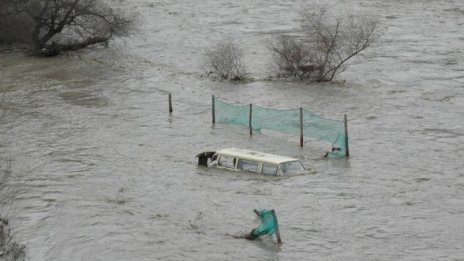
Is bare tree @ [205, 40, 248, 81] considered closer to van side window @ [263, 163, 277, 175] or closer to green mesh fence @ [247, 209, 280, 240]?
van side window @ [263, 163, 277, 175]

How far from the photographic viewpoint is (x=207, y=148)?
28.9m

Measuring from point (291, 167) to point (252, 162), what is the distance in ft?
3.83

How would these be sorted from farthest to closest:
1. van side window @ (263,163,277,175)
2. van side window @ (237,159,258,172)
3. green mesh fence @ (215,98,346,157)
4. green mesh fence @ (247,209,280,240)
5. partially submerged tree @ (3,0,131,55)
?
partially submerged tree @ (3,0,131,55) < green mesh fence @ (215,98,346,157) < van side window @ (237,159,258,172) < van side window @ (263,163,277,175) < green mesh fence @ (247,209,280,240)

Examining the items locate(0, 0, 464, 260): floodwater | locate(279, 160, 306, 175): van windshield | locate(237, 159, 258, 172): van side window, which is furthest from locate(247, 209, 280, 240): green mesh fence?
→ locate(237, 159, 258, 172): van side window

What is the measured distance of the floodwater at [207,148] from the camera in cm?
2050

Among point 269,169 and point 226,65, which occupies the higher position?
point 226,65

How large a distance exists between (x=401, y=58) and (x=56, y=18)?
60.1ft

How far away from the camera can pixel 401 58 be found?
4222 cm

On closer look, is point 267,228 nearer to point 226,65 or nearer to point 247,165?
point 247,165

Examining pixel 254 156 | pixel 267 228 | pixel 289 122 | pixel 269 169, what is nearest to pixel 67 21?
pixel 289 122

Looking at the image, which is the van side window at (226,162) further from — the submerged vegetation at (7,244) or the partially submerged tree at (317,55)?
the partially submerged tree at (317,55)

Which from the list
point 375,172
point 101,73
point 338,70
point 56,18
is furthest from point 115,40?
point 375,172

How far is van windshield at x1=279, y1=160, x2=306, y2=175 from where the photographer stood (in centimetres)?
2459

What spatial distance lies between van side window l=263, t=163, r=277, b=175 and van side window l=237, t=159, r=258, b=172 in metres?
0.29
